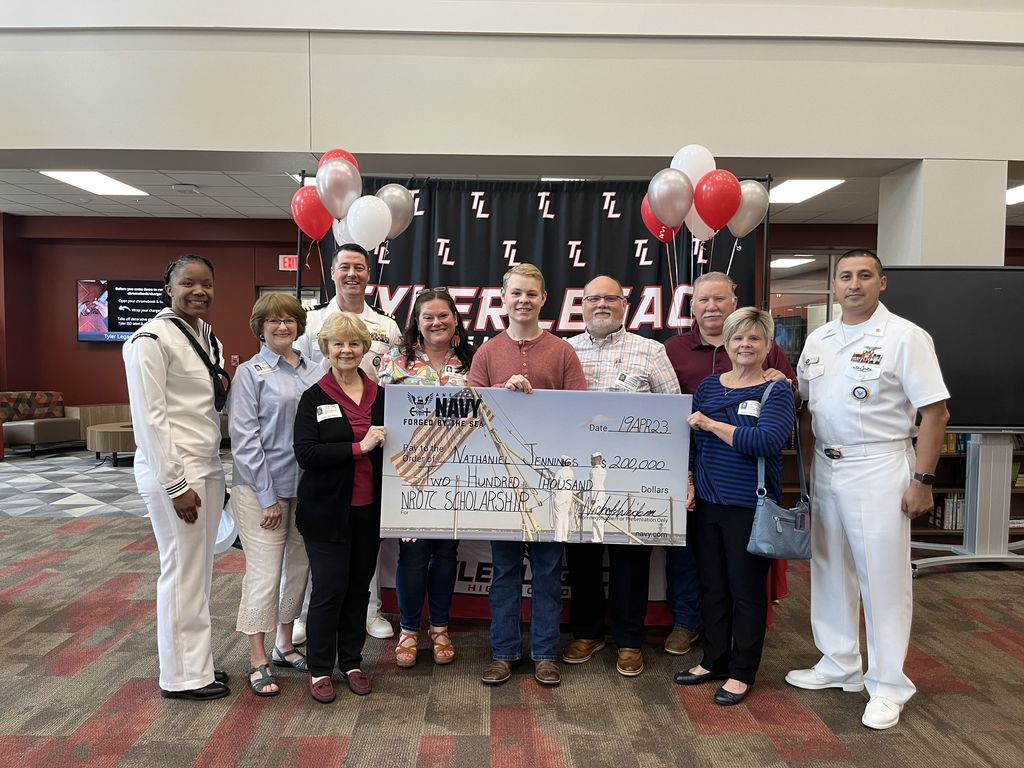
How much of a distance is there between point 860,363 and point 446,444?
161 centimetres

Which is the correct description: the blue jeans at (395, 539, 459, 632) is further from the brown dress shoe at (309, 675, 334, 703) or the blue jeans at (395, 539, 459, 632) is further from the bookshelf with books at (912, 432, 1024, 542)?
the bookshelf with books at (912, 432, 1024, 542)

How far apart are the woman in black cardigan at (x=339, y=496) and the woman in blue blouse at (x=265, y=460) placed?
0.50 feet

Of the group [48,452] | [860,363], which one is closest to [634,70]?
[860,363]

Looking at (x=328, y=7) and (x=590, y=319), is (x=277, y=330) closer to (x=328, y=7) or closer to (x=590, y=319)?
(x=590, y=319)

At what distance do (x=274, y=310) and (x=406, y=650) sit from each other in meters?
1.53

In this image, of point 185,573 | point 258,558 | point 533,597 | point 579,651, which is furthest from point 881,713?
point 185,573

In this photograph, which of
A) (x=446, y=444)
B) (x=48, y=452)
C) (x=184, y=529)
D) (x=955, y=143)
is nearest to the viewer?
(x=184, y=529)

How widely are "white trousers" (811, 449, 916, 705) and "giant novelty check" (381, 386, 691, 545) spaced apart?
583mm

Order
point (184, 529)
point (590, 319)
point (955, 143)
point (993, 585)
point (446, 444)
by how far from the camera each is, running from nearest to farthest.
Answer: point (184, 529) < point (446, 444) < point (590, 319) < point (993, 585) < point (955, 143)

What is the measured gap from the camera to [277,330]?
2443 millimetres

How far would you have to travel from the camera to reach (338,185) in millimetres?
3424

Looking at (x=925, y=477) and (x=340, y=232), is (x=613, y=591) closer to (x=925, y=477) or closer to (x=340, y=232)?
(x=925, y=477)

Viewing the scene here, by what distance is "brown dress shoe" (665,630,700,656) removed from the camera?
2893mm

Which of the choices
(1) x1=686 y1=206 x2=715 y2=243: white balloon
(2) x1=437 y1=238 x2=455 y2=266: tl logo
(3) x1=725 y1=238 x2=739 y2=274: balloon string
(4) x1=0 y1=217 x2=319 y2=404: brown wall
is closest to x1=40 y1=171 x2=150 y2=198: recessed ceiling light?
(4) x1=0 y1=217 x2=319 y2=404: brown wall
